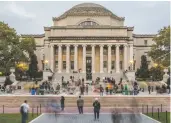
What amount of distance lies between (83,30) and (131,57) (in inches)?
460

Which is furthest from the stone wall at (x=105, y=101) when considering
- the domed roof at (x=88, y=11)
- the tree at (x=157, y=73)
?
the domed roof at (x=88, y=11)

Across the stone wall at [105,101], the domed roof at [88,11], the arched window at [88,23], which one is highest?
the domed roof at [88,11]

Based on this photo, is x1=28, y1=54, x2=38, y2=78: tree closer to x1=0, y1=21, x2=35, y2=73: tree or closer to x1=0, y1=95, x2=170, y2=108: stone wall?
x1=0, y1=21, x2=35, y2=73: tree

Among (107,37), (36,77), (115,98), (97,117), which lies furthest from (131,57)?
(97,117)

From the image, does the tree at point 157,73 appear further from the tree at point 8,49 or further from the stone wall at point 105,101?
the stone wall at point 105,101

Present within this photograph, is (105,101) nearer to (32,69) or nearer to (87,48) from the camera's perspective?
(32,69)

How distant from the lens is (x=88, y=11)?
94125mm

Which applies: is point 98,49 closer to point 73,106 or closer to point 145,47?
Answer: point 145,47

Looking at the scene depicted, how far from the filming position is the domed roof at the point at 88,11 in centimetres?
9216

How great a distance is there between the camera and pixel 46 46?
8888cm

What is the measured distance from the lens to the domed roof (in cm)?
9216

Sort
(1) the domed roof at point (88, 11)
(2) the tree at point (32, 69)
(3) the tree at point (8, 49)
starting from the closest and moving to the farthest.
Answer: (3) the tree at point (8, 49), (2) the tree at point (32, 69), (1) the domed roof at point (88, 11)

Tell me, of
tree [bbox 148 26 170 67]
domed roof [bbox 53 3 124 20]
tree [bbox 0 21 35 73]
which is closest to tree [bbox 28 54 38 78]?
tree [bbox 0 21 35 73]

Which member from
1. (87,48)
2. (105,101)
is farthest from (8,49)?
(105,101)
